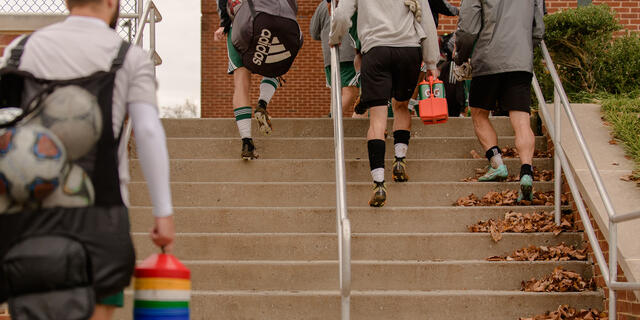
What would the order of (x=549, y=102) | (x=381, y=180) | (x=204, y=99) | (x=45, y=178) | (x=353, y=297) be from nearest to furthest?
1. (x=45, y=178)
2. (x=353, y=297)
3. (x=381, y=180)
4. (x=549, y=102)
5. (x=204, y=99)

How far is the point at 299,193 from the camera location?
6211 millimetres

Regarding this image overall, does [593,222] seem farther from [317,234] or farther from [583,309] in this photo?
[317,234]

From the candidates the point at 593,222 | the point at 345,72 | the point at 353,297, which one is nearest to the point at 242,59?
the point at 345,72

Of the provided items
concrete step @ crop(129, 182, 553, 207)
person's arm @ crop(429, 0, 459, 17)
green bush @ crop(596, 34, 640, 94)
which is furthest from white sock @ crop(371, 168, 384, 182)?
green bush @ crop(596, 34, 640, 94)

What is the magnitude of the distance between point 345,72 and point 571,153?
2628 mm

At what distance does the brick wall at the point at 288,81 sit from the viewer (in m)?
17.3

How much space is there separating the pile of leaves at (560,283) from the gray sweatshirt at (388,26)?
1.90 meters

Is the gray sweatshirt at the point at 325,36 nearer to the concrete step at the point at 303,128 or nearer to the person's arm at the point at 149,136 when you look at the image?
the concrete step at the point at 303,128

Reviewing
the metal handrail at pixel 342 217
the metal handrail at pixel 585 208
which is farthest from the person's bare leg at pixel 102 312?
the metal handrail at pixel 585 208

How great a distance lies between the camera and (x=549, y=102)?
306 inches

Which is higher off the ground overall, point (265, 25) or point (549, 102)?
point (265, 25)

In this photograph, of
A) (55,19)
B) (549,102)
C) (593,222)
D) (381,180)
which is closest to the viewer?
(593,222)

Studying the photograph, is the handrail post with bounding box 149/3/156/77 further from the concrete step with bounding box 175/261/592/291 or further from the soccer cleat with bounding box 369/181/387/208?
the concrete step with bounding box 175/261/592/291

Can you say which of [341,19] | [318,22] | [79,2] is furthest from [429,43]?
[79,2]
